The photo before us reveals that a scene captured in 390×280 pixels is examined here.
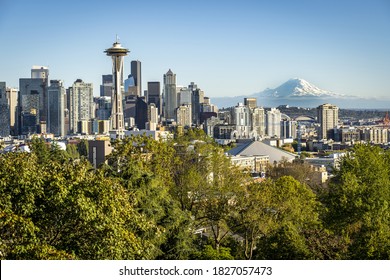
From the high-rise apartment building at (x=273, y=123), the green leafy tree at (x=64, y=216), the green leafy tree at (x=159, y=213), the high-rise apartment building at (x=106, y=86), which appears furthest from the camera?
the high-rise apartment building at (x=106, y=86)

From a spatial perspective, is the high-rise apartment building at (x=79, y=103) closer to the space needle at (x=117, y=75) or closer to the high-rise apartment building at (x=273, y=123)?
the space needle at (x=117, y=75)

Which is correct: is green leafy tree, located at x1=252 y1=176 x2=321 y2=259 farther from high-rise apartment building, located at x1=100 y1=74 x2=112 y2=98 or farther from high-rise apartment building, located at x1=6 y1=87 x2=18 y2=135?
high-rise apartment building, located at x1=100 y1=74 x2=112 y2=98

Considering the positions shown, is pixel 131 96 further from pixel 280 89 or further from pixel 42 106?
pixel 280 89

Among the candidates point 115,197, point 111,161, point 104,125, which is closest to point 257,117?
point 104,125

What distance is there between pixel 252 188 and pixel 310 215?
66cm

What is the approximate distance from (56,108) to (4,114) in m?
5.34

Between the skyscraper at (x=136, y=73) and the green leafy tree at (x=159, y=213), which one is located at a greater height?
the skyscraper at (x=136, y=73)

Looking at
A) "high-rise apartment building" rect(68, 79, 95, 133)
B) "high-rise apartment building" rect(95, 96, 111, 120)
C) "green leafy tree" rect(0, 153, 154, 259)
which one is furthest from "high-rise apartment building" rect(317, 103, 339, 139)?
"green leafy tree" rect(0, 153, 154, 259)

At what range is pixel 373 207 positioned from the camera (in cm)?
600

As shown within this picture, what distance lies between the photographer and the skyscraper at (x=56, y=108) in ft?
149

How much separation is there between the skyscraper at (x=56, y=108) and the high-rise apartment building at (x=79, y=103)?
63.8 inches

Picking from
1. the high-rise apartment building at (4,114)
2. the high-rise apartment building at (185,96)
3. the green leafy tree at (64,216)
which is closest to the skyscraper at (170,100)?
the high-rise apartment building at (185,96)

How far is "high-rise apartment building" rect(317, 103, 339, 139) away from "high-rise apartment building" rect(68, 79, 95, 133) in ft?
55.6

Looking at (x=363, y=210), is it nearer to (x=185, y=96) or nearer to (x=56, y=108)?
(x=56, y=108)
